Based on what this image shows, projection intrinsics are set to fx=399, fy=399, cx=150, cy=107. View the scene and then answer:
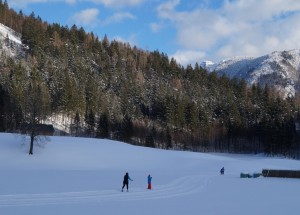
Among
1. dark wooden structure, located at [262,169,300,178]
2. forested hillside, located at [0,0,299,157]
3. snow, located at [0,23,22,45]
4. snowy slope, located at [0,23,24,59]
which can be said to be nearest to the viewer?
dark wooden structure, located at [262,169,300,178]

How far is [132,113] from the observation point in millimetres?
123812

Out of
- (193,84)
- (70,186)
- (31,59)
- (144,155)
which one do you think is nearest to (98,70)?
(31,59)

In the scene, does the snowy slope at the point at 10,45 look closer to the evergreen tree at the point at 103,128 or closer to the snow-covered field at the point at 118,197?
the evergreen tree at the point at 103,128

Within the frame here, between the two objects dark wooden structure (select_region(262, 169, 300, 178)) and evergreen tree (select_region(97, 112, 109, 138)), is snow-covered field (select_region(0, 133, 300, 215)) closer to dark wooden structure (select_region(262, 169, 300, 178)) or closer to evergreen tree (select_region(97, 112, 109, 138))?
dark wooden structure (select_region(262, 169, 300, 178))

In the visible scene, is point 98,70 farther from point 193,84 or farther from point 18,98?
point 18,98

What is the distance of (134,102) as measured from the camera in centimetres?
13450

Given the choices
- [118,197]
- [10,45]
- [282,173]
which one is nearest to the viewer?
[118,197]

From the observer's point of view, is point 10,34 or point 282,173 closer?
point 282,173

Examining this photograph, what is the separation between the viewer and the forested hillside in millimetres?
104188

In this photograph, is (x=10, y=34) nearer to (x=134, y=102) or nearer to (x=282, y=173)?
(x=134, y=102)

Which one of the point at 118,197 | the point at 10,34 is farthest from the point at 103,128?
the point at 10,34

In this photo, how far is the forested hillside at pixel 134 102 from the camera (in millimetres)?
104188

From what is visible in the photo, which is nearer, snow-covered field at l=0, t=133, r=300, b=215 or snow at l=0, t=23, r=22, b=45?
snow-covered field at l=0, t=133, r=300, b=215

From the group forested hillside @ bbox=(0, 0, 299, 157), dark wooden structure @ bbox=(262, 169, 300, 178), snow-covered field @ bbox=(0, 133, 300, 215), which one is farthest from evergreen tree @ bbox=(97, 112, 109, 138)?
dark wooden structure @ bbox=(262, 169, 300, 178)
